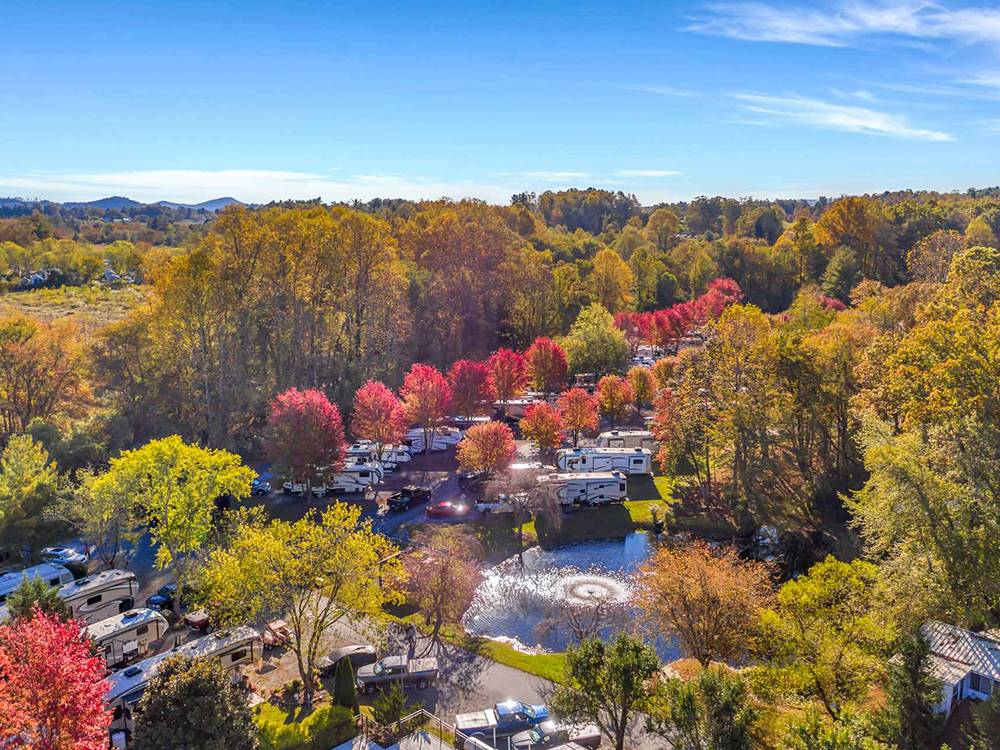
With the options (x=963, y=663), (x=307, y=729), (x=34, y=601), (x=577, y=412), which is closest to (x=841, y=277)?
(x=577, y=412)

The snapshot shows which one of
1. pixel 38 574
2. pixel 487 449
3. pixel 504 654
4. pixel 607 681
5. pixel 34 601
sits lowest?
pixel 504 654

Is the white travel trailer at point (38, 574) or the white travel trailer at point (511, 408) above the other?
the white travel trailer at point (511, 408)

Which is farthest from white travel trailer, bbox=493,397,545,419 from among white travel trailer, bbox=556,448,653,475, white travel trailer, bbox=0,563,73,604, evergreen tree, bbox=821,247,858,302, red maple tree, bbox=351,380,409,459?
evergreen tree, bbox=821,247,858,302

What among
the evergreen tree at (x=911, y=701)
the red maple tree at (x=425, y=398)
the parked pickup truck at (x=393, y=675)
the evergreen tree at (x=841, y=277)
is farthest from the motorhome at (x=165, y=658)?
the evergreen tree at (x=841, y=277)

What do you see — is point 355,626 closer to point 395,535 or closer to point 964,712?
point 395,535

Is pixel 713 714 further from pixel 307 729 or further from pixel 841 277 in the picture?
pixel 841 277

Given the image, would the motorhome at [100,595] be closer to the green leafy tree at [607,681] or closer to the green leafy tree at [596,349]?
the green leafy tree at [607,681]

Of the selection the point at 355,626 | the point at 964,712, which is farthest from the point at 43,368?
the point at 964,712
